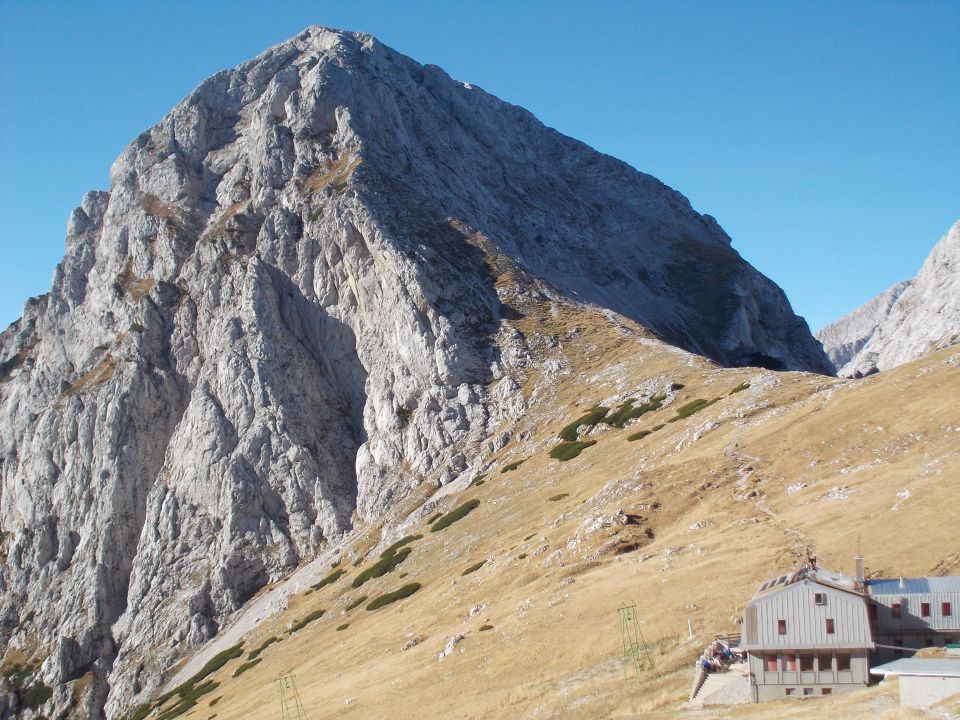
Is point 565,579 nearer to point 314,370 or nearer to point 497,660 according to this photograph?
point 497,660

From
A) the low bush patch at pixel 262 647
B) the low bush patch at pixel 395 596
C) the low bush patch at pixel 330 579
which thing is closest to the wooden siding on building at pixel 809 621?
the low bush patch at pixel 395 596

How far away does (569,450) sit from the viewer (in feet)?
258

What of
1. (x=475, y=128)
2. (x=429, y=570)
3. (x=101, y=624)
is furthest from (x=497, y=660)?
(x=475, y=128)

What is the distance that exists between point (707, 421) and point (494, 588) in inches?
885

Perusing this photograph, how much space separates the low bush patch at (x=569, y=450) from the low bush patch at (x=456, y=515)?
8325 mm

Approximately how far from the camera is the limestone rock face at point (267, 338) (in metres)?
99.8

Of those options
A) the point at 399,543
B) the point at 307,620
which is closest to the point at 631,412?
the point at 399,543

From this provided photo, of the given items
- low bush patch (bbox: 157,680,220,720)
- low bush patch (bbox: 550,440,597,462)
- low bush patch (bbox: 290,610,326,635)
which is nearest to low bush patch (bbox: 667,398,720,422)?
low bush patch (bbox: 550,440,597,462)

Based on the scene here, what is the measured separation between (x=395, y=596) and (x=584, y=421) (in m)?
28.5

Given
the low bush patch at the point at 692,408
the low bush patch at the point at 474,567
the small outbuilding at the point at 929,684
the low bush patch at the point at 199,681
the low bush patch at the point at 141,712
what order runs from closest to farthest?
the small outbuilding at the point at 929,684, the low bush patch at the point at 474,567, the low bush patch at the point at 199,681, the low bush patch at the point at 692,408, the low bush patch at the point at 141,712

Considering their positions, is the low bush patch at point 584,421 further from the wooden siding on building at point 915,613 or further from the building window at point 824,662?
the building window at point 824,662

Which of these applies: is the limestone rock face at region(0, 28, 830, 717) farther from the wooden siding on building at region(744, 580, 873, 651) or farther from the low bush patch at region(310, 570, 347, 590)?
the wooden siding on building at region(744, 580, 873, 651)

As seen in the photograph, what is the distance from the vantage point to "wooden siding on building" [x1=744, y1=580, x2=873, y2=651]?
33.1 m

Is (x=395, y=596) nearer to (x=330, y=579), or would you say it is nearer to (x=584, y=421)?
(x=330, y=579)
